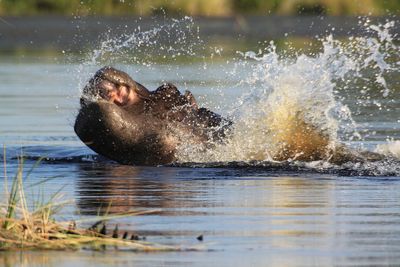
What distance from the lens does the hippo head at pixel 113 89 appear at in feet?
38.7

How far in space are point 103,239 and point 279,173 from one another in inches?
156

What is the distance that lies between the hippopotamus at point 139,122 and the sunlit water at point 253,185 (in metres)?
0.16

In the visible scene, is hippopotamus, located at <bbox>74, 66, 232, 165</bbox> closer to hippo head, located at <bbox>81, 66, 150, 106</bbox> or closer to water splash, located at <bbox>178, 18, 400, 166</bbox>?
hippo head, located at <bbox>81, 66, 150, 106</bbox>

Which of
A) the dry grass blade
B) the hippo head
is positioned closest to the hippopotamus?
the hippo head

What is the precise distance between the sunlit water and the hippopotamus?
0.51 ft

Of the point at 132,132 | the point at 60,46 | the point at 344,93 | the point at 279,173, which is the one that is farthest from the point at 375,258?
the point at 60,46

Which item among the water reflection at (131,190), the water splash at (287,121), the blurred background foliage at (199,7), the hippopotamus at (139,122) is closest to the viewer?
the water reflection at (131,190)

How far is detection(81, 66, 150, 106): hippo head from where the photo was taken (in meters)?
11.8

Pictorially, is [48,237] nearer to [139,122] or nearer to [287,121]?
[139,122]

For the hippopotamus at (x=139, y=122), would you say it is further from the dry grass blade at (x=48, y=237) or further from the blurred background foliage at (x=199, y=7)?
the blurred background foliage at (x=199, y=7)

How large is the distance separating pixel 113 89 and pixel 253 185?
174cm

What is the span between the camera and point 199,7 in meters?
40.8

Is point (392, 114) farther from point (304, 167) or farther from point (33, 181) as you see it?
point (33, 181)

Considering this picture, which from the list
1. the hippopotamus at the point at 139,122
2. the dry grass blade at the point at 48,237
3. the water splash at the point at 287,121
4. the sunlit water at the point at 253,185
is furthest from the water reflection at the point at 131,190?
Answer: the dry grass blade at the point at 48,237
